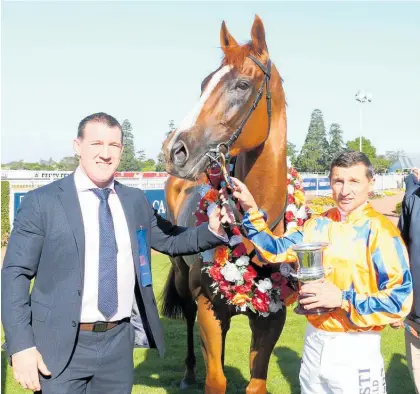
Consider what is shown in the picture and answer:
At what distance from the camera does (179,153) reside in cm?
259

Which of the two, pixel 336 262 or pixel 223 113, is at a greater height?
pixel 223 113

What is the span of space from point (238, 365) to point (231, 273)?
248cm

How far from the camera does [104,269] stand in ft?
7.63

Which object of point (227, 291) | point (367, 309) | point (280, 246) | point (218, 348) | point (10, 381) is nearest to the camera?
point (367, 309)

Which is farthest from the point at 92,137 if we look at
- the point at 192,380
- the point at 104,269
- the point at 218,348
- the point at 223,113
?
the point at 192,380

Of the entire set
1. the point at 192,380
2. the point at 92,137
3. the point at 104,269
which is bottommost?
the point at 192,380

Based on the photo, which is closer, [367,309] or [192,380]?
[367,309]

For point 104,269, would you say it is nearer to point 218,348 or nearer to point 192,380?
point 218,348

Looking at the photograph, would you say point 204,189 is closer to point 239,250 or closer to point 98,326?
point 239,250

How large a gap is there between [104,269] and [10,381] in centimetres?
294

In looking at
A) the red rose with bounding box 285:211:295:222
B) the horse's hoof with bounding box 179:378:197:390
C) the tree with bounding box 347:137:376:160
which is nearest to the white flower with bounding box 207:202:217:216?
the red rose with bounding box 285:211:295:222

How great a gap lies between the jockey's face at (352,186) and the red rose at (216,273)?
3.17 ft

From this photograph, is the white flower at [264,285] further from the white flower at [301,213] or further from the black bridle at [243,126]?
the white flower at [301,213]

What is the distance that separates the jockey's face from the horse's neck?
679mm
